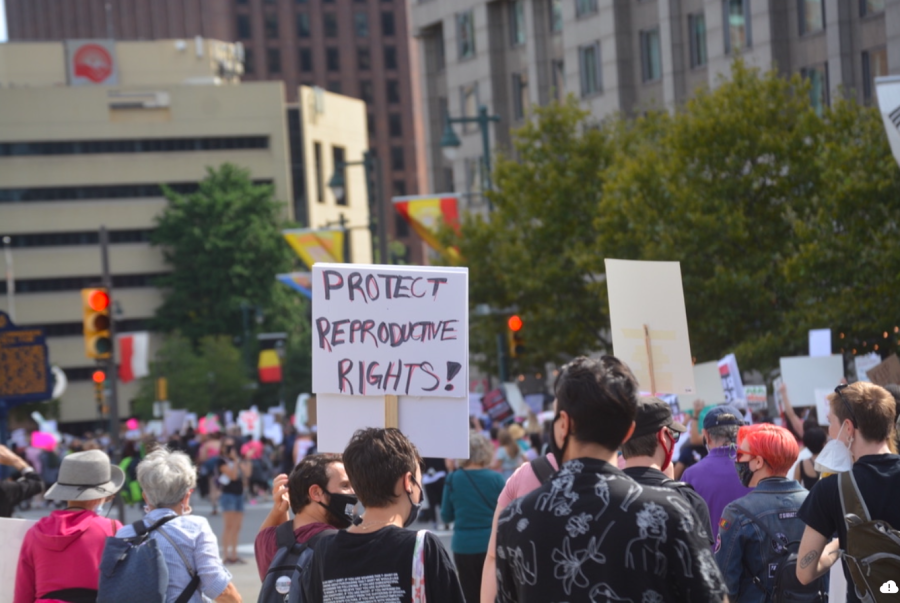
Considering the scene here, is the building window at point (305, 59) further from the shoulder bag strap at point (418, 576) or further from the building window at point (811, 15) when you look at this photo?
the shoulder bag strap at point (418, 576)

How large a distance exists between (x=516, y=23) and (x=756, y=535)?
4719 cm

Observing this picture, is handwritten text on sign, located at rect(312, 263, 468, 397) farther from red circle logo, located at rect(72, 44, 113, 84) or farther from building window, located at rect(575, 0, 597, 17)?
red circle logo, located at rect(72, 44, 113, 84)

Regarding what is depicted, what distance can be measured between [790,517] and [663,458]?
1078 mm

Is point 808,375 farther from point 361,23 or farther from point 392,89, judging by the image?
point 361,23

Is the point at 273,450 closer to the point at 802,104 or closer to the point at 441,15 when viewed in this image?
the point at 802,104

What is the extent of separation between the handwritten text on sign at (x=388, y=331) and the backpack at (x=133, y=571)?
1.21m

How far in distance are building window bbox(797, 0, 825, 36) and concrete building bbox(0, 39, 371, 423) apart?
61.2m

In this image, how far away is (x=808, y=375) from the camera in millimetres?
14094

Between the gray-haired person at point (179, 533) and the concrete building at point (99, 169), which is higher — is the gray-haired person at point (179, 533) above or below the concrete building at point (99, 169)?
below

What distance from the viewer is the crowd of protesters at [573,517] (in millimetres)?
3588

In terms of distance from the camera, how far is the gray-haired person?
5.89 metres

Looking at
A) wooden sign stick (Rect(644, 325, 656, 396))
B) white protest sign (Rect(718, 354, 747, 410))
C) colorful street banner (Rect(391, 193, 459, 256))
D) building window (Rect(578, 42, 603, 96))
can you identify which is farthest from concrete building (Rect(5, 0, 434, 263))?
wooden sign stick (Rect(644, 325, 656, 396))

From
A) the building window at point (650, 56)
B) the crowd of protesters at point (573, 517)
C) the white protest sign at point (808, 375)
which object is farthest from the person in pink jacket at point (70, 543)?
the building window at point (650, 56)

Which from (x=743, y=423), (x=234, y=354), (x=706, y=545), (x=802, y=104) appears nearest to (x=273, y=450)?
(x=802, y=104)
